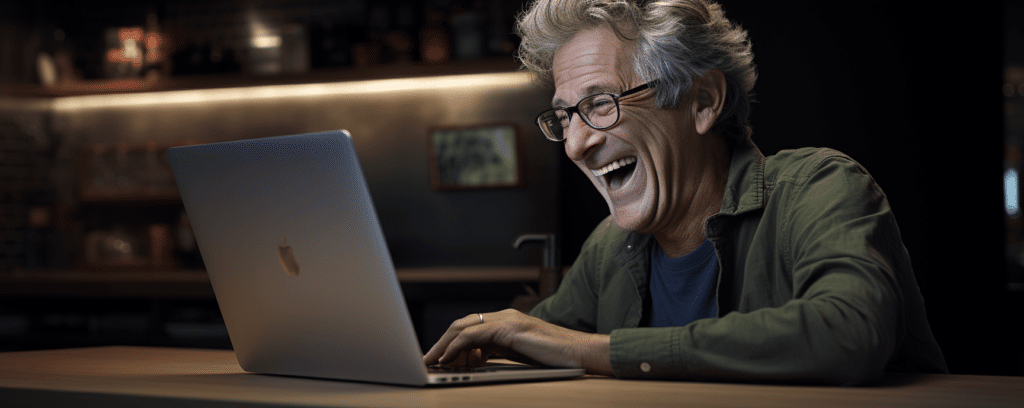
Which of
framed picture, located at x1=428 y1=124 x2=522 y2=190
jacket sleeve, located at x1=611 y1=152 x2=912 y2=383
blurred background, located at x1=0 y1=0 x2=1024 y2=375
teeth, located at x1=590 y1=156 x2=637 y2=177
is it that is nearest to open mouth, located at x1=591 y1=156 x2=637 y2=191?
teeth, located at x1=590 y1=156 x2=637 y2=177

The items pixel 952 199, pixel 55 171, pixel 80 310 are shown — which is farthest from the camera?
pixel 55 171

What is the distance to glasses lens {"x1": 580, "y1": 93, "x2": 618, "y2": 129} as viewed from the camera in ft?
4.40

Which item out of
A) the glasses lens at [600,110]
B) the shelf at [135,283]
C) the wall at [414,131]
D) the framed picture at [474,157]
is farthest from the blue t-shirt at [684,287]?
the framed picture at [474,157]

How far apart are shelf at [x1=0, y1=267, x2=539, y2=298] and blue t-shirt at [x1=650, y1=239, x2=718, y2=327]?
4.14 feet

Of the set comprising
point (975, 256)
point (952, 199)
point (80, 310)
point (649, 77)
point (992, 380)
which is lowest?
point (80, 310)

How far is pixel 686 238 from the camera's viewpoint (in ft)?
4.59

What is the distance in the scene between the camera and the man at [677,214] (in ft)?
3.22

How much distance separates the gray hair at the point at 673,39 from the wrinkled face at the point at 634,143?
24 millimetres

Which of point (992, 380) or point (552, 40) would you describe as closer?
point (992, 380)

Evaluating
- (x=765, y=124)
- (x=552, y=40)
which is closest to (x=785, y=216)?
(x=552, y=40)

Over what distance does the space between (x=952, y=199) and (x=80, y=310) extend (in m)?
2.81

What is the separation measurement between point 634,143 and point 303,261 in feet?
2.13

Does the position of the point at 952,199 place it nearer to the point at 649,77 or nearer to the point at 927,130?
the point at 927,130

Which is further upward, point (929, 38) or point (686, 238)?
point (929, 38)
